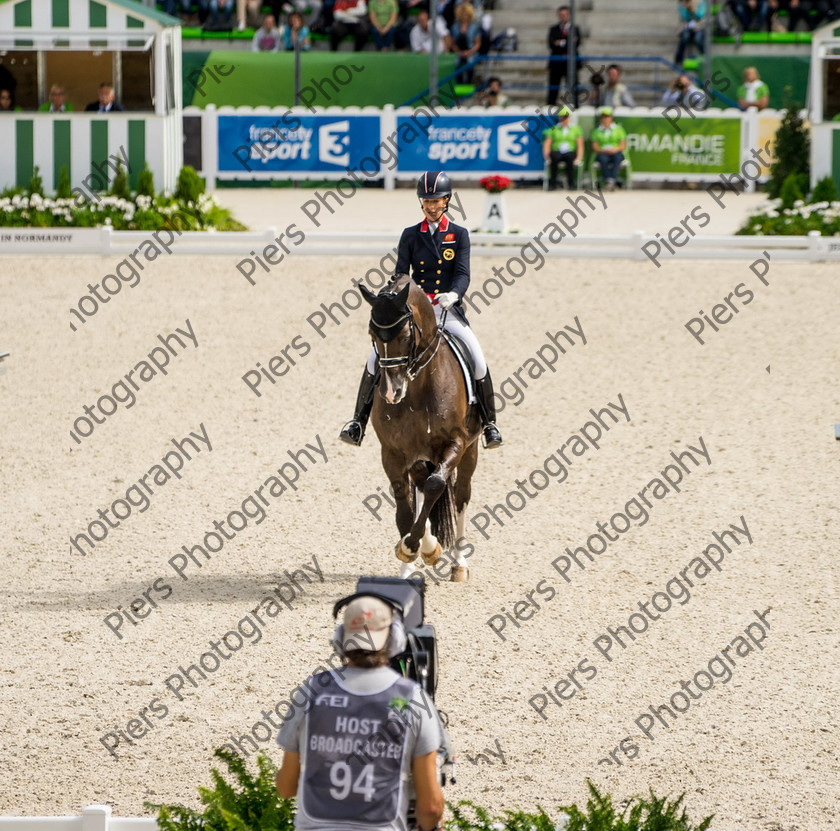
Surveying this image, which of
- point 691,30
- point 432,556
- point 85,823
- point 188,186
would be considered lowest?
point 432,556

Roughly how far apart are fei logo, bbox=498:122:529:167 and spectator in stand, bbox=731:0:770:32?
7343mm

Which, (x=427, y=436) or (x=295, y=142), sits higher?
(x=295, y=142)

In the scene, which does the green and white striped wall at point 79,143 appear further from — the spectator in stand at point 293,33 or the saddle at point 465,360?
the saddle at point 465,360

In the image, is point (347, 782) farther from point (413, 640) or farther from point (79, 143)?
point (79, 143)

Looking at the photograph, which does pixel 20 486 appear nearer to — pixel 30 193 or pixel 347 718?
pixel 347 718

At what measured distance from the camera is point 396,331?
915 centimetres

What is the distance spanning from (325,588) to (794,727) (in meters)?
3.75

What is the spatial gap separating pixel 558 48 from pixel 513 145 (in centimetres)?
354

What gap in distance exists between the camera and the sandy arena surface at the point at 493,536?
8.00 m

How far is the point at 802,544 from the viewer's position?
37.8 ft

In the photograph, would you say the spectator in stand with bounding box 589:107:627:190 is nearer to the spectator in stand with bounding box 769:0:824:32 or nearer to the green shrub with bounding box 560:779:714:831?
the spectator in stand with bounding box 769:0:824:32

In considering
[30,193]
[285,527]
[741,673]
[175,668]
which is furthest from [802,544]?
[30,193]

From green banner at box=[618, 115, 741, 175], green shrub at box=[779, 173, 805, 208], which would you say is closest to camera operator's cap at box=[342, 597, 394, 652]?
green shrub at box=[779, 173, 805, 208]

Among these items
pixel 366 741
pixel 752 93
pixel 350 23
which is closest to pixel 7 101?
pixel 350 23
